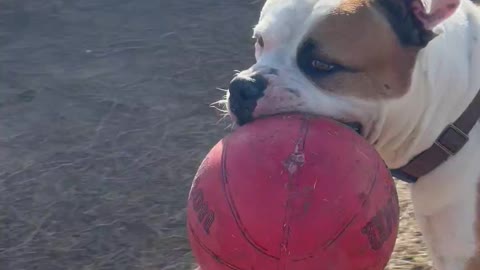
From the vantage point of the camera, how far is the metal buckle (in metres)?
3.41

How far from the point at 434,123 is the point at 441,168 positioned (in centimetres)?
17

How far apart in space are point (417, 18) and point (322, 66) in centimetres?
38

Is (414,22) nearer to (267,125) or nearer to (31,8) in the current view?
(267,125)

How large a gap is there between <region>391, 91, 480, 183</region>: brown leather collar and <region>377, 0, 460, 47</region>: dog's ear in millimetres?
319

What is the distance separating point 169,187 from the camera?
5066mm

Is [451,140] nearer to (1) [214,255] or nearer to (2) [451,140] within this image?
(2) [451,140]

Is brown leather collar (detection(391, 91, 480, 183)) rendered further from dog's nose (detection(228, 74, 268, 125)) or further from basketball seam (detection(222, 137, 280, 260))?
basketball seam (detection(222, 137, 280, 260))

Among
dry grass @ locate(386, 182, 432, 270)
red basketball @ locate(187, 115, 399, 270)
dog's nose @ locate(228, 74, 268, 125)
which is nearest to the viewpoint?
red basketball @ locate(187, 115, 399, 270)

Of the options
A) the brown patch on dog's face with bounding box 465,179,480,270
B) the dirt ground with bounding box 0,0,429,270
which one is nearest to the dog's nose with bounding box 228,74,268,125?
the brown patch on dog's face with bounding box 465,179,480,270

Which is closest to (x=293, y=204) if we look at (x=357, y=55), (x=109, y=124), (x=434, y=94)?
(x=357, y=55)

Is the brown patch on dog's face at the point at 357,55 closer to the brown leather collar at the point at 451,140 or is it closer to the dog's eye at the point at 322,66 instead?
the dog's eye at the point at 322,66

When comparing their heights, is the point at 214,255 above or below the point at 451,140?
below

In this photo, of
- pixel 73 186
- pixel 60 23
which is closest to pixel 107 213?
pixel 73 186

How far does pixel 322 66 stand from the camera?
3234 mm
